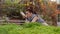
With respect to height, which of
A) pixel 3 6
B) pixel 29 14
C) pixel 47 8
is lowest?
pixel 47 8

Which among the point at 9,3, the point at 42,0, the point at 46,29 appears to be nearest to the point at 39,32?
the point at 46,29

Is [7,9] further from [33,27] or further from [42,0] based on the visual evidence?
[33,27]

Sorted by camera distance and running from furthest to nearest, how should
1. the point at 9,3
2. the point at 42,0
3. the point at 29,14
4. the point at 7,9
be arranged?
1. the point at 42,0
2. the point at 9,3
3. the point at 7,9
4. the point at 29,14

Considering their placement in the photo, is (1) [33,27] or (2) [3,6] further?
(2) [3,6]

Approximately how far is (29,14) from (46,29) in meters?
0.81

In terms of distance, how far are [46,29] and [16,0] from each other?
480 centimetres

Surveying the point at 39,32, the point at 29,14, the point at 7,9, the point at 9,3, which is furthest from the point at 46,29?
the point at 9,3

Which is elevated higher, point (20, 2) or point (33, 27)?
point (33, 27)

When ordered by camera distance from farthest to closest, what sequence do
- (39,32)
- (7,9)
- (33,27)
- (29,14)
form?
(7,9), (29,14), (33,27), (39,32)

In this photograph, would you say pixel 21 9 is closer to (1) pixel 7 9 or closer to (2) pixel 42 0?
(1) pixel 7 9

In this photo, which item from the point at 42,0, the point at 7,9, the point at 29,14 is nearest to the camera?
the point at 29,14

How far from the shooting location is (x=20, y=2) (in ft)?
20.6

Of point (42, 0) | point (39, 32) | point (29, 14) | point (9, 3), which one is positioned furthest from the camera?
point (42, 0)

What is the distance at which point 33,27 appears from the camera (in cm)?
155
